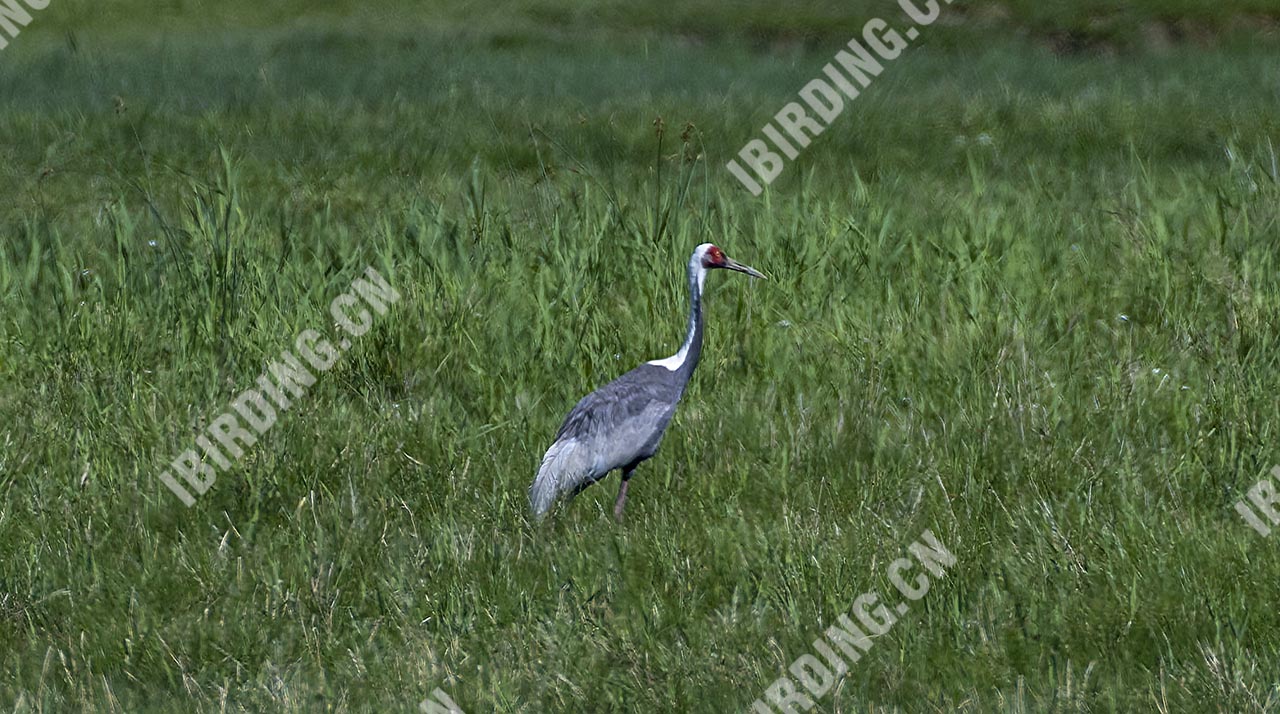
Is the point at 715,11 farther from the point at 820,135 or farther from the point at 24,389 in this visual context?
the point at 24,389

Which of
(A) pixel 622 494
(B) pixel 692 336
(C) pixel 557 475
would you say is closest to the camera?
(C) pixel 557 475

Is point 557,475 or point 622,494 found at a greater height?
point 557,475

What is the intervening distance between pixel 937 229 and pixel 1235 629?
15.4 ft

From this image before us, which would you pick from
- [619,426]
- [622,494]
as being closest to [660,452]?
[622,494]

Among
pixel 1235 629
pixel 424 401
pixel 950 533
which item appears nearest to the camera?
pixel 1235 629

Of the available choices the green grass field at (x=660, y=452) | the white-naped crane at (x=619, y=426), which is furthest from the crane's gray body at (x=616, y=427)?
the green grass field at (x=660, y=452)

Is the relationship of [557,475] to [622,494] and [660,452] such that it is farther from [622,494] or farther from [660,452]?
[660,452]

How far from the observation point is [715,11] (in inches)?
768

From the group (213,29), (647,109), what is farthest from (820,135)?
(213,29)

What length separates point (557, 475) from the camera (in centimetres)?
499

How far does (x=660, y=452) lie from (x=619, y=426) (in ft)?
1.79

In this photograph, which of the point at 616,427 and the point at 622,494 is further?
the point at 622,494

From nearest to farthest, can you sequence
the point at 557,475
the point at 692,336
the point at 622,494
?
the point at 557,475
the point at 622,494
the point at 692,336

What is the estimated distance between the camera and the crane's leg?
16.7ft
